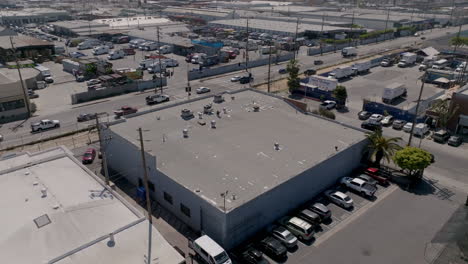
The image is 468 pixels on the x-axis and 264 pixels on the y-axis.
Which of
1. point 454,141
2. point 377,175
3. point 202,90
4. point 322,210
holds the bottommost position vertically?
point 377,175

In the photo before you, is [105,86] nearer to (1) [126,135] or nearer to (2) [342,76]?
(1) [126,135]

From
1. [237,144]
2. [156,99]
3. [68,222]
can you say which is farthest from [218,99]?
[68,222]

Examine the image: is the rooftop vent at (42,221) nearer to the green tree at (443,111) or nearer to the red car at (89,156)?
the red car at (89,156)

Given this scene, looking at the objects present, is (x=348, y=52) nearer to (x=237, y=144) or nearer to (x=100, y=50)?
(x=100, y=50)

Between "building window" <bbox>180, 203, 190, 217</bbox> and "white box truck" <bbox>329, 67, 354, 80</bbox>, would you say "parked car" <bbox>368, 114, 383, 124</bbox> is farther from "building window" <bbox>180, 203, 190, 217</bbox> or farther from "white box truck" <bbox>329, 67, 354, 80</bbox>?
"building window" <bbox>180, 203, 190, 217</bbox>

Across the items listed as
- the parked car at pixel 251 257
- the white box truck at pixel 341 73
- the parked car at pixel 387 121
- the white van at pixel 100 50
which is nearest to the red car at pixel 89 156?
the parked car at pixel 251 257

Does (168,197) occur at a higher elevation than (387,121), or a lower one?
higher

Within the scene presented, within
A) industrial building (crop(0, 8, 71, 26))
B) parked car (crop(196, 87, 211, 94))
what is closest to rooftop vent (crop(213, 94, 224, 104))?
parked car (crop(196, 87, 211, 94))
